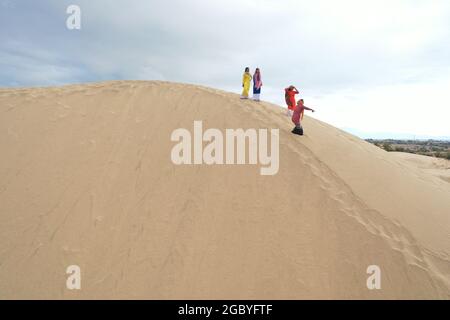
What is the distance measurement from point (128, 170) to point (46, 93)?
574 centimetres

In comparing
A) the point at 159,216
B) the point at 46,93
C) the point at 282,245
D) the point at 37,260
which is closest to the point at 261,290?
the point at 282,245

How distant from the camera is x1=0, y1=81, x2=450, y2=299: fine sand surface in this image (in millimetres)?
4215

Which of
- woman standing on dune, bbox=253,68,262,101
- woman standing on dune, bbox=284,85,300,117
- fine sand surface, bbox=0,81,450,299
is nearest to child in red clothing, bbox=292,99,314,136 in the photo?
fine sand surface, bbox=0,81,450,299

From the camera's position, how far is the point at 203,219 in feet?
16.4

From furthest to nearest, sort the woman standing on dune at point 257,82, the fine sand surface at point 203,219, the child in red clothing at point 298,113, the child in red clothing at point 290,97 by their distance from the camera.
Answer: the woman standing on dune at point 257,82, the child in red clothing at point 290,97, the child in red clothing at point 298,113, the fine sand surface at point 203,219

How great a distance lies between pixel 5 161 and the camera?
6590 millimetres

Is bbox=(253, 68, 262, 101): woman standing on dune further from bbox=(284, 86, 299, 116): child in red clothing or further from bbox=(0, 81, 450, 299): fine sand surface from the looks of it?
bbox=(0, 81, 450, 299): fine sand surface

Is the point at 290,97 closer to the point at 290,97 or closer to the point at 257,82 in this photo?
the point at 290,97

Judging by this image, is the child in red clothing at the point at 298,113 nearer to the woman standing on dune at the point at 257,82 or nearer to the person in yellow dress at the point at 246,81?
the woman standing on dune at the point at 257,82

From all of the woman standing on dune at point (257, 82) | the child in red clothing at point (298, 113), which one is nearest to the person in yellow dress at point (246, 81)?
the woman standing on dune at point (257, 82)

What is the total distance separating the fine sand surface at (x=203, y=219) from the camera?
4.21 meters

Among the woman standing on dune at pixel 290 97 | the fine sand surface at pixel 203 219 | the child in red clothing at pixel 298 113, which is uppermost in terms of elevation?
the woman standing on dune at pixel 290 97

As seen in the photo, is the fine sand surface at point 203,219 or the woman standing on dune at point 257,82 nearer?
the fine sand surface at point 203,219
